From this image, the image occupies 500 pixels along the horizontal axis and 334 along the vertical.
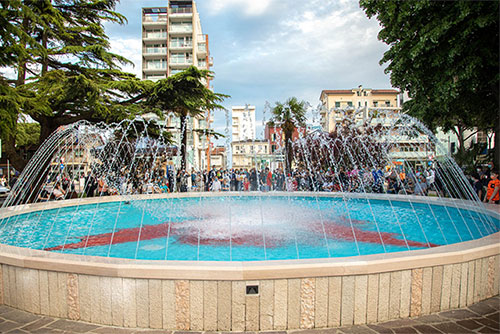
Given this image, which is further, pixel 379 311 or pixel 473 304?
pixel 473 304

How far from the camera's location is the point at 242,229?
29.5 ft

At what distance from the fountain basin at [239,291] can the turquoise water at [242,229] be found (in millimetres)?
2587

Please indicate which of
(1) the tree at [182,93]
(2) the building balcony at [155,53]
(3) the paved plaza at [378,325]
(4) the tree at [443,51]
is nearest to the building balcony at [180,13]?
(2) the building balcony at [155,53]

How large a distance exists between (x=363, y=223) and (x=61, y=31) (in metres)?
19.2

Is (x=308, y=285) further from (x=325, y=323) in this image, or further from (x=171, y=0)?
(x=171, y=0)

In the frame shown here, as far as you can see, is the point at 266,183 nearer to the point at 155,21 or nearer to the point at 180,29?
the point at 180,29

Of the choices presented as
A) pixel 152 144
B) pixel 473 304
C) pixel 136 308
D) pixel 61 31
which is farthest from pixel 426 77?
pixel 61 31

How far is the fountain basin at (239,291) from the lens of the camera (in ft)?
11.3

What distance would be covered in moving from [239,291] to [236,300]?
4.2 inches

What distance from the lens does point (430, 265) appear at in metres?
3.78

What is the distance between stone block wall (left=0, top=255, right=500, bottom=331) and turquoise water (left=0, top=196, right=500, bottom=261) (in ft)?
8.52

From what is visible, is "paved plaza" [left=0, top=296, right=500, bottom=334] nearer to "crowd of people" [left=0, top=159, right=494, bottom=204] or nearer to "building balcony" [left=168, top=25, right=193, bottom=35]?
"crowd of people" [left=0, top=159, right=494, bottom=204]

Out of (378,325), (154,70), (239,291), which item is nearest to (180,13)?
(154,70)

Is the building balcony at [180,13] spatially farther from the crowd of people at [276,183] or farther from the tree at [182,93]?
the tree at [182,93]
